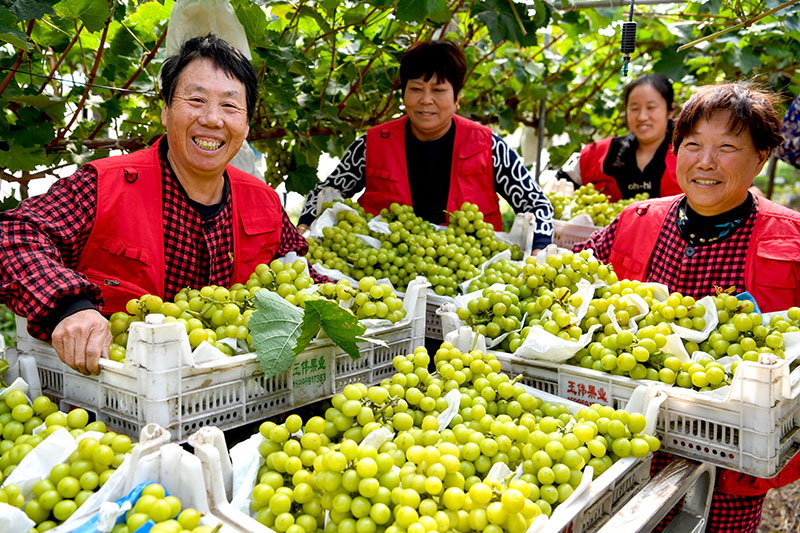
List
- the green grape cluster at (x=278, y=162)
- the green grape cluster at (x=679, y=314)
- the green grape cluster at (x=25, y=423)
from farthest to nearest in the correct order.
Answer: the green grape cluster at (x=278, y=162) < the green grape cluster at (x=679, y=314) < the green grape cluster at (x=25, y=423)

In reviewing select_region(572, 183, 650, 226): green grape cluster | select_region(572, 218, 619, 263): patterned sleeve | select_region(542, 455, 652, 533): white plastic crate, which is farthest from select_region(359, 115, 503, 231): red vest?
select_region(542, 455, 652, 533): white plastic crate

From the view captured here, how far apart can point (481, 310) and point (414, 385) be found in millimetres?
617

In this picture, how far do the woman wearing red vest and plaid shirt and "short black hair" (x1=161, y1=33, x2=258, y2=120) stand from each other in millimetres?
1620

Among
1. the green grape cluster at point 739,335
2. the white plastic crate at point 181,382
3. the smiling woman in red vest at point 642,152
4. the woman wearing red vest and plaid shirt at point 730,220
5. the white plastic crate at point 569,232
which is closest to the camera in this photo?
the white plastic crate at point 181,382

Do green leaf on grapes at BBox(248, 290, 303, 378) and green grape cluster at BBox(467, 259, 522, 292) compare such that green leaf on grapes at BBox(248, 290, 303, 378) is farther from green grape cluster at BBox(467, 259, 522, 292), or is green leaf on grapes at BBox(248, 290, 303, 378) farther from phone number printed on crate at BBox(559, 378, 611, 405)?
green grape cluster at BBox(467, 259, 522, 292)

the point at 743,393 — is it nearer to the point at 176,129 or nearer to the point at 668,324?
the point at 668,324

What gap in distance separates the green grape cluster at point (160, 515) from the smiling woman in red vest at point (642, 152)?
387 cm

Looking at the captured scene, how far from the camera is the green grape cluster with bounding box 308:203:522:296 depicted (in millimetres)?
2771

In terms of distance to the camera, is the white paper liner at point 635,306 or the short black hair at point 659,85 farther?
the short black hair at point 659,85

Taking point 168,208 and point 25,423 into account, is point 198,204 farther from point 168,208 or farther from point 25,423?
point 25,423

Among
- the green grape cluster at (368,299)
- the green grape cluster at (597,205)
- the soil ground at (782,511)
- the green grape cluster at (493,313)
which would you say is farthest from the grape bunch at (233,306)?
the soil ground at (782,511)

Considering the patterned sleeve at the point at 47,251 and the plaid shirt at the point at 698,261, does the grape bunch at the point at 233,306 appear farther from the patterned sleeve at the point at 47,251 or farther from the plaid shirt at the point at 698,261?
the plaid shirt at the point at 698,261

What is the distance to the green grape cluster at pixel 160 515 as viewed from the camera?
1109 mm

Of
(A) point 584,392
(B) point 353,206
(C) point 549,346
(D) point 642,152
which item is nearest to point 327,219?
(B) point 353,206
